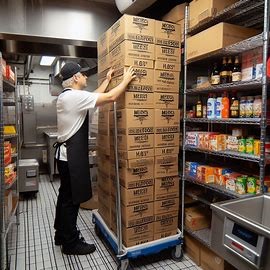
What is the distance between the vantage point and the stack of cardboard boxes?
1943 mm

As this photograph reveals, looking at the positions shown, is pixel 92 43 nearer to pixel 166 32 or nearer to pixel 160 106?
pixel 166 32

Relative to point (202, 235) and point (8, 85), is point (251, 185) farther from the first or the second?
point (8, 85)

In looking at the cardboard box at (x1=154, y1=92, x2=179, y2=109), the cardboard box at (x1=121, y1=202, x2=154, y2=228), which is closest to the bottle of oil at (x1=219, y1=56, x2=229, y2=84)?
the cardboard box at (x1=154, y1=92, x2=179, y2=109)

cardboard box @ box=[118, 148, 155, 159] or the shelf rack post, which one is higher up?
the shelf rack post

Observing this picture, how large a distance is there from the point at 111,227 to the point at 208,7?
1915 millimetres

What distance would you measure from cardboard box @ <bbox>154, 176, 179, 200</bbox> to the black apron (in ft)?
1.98

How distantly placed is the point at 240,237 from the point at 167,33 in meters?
1.64

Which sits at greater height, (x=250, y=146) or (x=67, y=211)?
(x=250, y=146)

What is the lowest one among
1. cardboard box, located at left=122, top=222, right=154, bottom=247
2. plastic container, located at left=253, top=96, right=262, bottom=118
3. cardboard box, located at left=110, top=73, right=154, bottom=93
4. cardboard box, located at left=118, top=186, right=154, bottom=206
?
cardboard box, located at left=122, top=222, right=154, bottom=247

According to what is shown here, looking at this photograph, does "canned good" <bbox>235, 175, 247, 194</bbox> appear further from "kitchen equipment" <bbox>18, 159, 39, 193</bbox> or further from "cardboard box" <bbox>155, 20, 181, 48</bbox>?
"kitchen equipment" <bbox>18, 159, 39, 193</bbox>

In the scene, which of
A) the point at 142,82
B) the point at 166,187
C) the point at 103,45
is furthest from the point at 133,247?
the point at 103,45

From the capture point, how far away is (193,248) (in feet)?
7.23

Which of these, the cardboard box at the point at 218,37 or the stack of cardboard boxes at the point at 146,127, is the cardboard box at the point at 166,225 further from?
the cardboard box at the point at 218,37

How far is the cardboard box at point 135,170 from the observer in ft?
6.44
